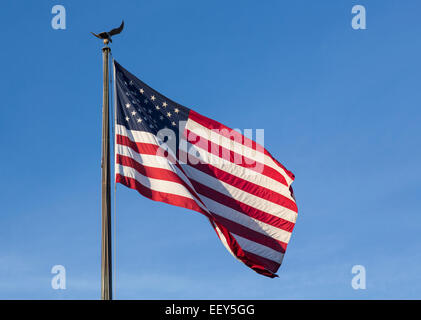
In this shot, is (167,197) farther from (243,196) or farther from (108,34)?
(108,34)

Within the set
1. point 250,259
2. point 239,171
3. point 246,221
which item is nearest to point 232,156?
point 239,171

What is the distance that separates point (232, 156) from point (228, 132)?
0.72 m

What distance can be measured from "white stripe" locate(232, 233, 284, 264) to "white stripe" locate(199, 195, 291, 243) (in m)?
0.43

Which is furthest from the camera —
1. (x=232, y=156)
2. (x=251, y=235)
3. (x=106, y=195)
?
(x=232, y=156)

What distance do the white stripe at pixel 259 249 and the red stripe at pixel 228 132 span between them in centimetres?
236

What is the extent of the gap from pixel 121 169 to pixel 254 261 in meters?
4.67

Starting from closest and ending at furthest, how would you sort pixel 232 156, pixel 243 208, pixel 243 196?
1. pixel 243 208
2. pixel 243 196
3. pixel 232 156

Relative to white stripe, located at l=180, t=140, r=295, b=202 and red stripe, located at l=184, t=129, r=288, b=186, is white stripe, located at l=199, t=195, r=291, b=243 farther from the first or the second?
red stripe, located at l=184, t=129, r=288, b=186

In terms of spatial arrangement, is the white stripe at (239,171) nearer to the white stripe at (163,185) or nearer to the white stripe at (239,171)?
the white stripe at (239,171)

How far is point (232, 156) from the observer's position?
21656mm

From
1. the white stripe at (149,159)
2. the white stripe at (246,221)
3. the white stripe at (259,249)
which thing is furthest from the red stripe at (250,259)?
the white stripe at (149,159)

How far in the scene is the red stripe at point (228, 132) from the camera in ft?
70.3

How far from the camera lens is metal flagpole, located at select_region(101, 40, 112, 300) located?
16281 millimetres

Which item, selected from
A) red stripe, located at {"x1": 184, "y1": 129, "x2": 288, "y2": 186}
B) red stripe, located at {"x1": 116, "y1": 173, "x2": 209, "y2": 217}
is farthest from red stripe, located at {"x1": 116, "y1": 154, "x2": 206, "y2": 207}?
red stripe, located at {"x1": 184, "y1": 129, "x2": 288, "y2": 186}
